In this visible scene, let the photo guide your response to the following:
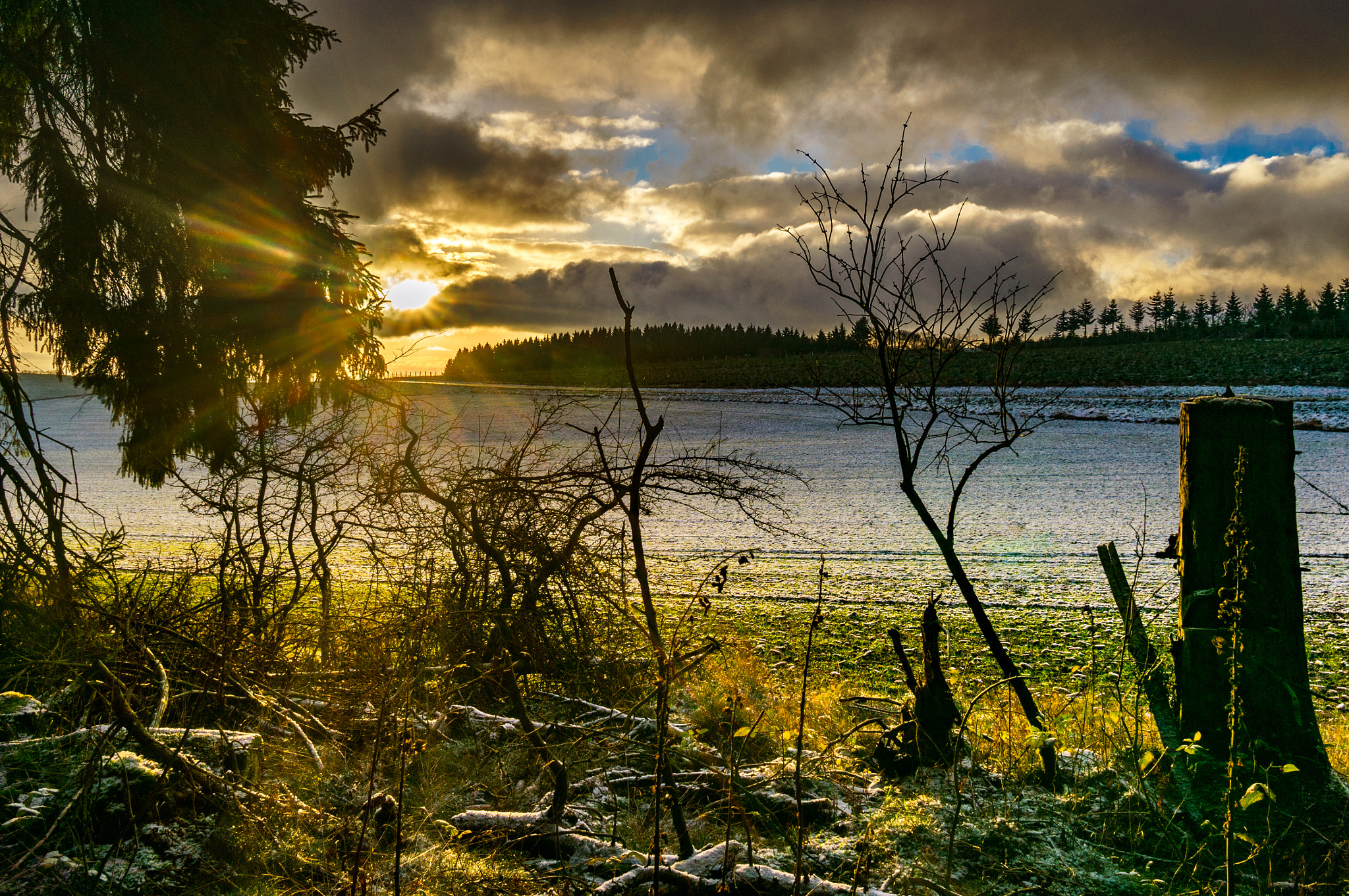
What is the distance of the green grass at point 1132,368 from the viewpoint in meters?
36.8

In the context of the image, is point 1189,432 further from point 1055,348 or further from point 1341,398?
point 1055,348

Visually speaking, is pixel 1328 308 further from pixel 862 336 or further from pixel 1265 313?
pixel 862 336

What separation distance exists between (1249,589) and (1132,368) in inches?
1908

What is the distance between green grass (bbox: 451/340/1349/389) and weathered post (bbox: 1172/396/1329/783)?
20.1 meters

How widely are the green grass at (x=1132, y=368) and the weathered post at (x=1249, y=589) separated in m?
20.1

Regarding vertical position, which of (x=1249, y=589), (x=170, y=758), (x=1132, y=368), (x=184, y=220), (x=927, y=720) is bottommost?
(x=927, y=720)

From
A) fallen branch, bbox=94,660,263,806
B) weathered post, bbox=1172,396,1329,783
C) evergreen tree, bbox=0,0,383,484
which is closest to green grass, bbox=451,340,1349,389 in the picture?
evergreen tree, bbox=0,0,383,484

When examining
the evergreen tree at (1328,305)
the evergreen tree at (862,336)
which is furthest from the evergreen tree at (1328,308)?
the evergreen tree at (862,336)

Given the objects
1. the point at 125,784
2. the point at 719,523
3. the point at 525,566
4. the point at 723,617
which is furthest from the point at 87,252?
the point at 719,523

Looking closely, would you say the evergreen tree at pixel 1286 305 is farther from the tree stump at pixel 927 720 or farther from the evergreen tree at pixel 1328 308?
the tree stump at pixel 927 720

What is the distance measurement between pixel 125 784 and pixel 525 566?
2.61m

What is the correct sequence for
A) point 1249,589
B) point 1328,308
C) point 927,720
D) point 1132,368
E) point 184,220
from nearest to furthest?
point 1249,589 < point 927,720 < point 184,220 < point 1132,368 < point 1328,308

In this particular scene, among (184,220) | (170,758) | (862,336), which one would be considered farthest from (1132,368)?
(170,758)

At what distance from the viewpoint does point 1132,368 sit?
1715 inches
